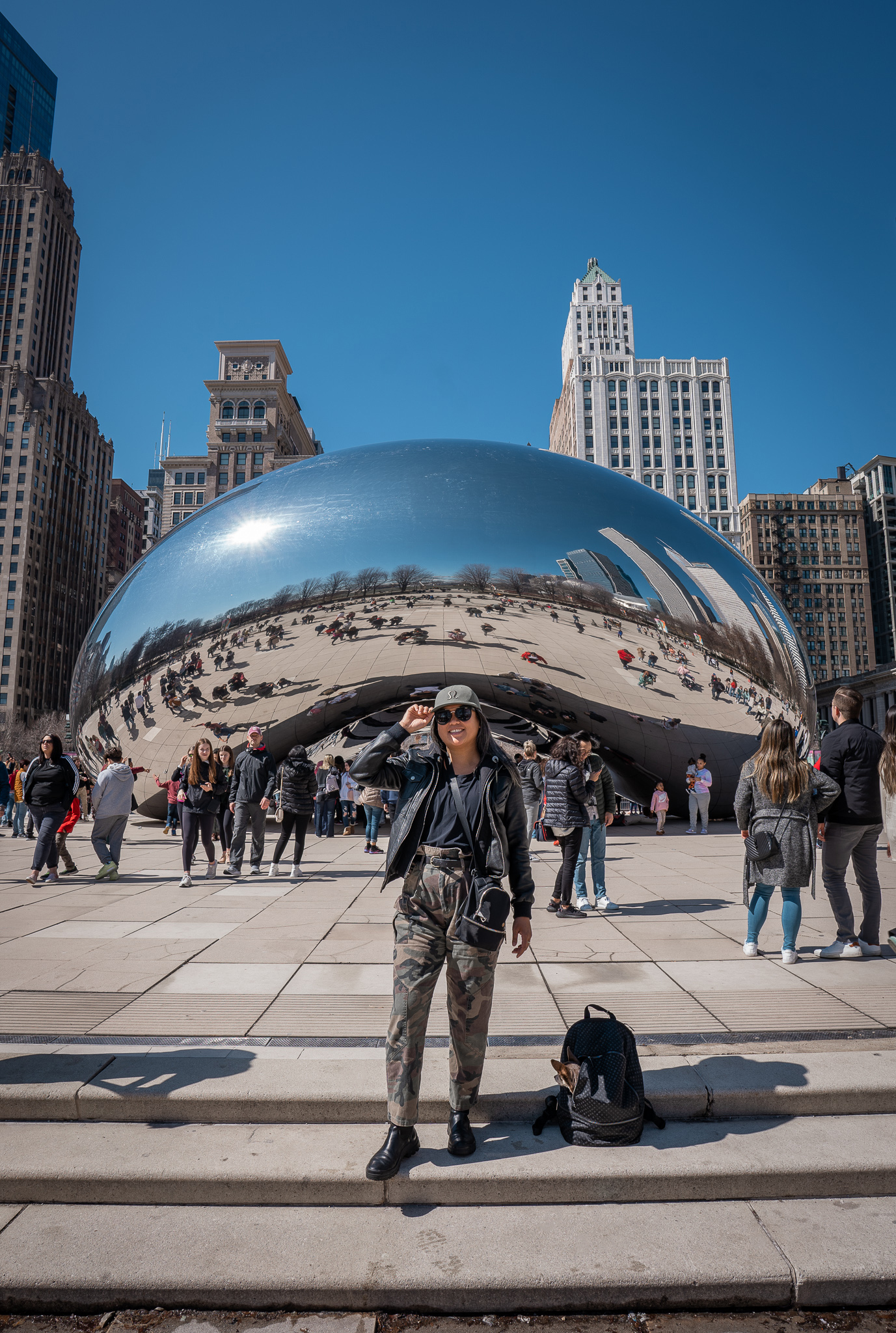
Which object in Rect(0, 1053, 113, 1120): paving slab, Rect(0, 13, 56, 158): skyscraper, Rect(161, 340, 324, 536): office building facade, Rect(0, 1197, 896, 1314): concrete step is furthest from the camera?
Rect(0, 13, 56, 158): skyscraper

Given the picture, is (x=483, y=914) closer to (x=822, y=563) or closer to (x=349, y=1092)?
(x=349, y=1092)

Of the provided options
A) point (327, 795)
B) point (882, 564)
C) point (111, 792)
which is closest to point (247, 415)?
point (882, 564)

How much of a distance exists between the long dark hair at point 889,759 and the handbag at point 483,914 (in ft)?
9.57

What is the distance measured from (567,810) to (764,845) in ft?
7.05

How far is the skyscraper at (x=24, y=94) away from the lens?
15488cm

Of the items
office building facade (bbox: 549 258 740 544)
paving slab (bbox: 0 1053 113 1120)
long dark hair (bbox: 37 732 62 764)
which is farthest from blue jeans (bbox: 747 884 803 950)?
office building facade (bbox: 549 258 740 544)

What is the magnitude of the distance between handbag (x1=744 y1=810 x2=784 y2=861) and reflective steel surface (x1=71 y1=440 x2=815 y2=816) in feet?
16.4

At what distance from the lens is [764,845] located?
5.21 metres

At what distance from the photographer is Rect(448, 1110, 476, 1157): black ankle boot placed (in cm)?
287

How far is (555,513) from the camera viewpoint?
1025 centimetres

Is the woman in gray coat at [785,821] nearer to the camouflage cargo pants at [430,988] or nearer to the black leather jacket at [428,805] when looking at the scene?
the black leather jacket at [428,805]

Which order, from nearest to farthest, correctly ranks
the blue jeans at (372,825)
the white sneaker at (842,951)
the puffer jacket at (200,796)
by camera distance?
the white sneaker at (842,951), the puffer jacket at (200,796), the blue jeans at (372,825)

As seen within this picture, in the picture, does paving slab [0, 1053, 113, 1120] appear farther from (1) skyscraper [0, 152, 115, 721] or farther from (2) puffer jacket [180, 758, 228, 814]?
(1) skyscraper [0, 152, 115, 721]

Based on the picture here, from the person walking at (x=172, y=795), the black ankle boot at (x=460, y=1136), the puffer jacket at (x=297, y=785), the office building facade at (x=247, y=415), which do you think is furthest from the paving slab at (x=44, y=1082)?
the office building facade at (x=247, y=415)
